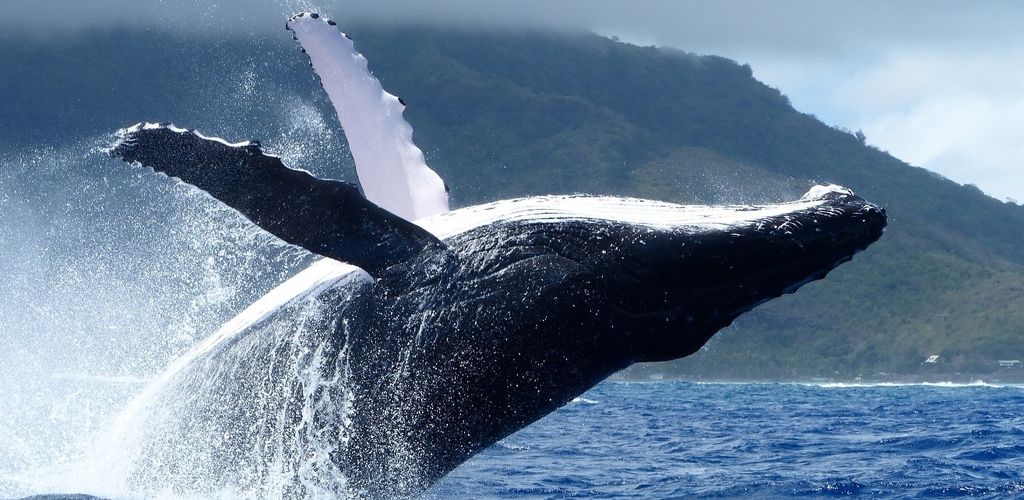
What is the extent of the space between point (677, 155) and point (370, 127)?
439 ft

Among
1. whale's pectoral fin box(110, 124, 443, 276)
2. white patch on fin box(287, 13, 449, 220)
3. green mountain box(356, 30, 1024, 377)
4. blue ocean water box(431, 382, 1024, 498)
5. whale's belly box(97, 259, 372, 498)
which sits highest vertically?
green mountain box(356, 30, 1024, 377)

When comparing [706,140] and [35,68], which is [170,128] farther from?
[706,140]

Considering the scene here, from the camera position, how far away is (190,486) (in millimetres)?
5543

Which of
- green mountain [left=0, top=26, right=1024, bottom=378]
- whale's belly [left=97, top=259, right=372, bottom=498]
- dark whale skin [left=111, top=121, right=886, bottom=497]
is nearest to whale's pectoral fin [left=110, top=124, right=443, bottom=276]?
dark whale skin [left=111, top=121, right=886, bottom=497]

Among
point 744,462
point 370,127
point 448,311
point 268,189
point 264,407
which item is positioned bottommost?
point 744,462

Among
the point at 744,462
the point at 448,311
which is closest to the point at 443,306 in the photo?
the point at 448,311

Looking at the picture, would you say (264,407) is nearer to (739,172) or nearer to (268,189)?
(268,189)

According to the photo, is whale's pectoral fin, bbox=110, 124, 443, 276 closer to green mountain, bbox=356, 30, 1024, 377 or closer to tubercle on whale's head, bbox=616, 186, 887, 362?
tubercle on whale's head, bbox=616, 186, 887, 362

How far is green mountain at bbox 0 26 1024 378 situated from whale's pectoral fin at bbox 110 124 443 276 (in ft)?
279

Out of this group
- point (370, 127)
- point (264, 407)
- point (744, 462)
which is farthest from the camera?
point (744, 462)

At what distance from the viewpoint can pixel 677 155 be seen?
138625 millimetres

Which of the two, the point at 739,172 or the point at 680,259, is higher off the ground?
the point at 739,172

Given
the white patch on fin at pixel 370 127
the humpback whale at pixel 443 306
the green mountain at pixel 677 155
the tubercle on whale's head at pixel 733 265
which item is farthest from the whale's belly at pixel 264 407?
the green mountain at pixel 677 155

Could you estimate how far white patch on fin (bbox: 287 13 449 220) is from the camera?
6.92 meters
